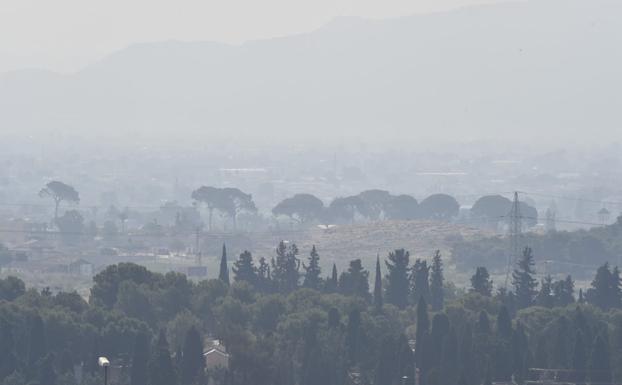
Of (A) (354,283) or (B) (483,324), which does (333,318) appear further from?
(A) (354,283)

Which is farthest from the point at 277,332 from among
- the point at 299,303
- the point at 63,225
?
the point at 63,225

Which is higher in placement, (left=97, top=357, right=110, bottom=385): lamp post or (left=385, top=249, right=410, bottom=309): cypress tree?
(left=385, top=249, right=410, bottom=309): cypress tree

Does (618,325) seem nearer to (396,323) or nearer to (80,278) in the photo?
(396,323)

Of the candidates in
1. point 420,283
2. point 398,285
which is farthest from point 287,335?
point 420,283

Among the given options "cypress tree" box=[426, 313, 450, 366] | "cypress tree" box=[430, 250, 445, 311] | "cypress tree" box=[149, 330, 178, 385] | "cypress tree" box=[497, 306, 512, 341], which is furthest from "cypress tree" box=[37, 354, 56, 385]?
"cypress tree" box=[430, 250, 445, 311]

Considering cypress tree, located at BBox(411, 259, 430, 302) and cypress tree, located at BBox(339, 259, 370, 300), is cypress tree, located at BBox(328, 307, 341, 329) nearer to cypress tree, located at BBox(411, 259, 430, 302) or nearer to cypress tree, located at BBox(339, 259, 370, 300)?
cypress tree, located at BBox(339, 259, 370, 300)

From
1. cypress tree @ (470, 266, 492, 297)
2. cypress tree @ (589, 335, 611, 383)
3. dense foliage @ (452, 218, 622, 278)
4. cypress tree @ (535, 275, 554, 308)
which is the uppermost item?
dense foliage @ (452, 218, 622, 278)

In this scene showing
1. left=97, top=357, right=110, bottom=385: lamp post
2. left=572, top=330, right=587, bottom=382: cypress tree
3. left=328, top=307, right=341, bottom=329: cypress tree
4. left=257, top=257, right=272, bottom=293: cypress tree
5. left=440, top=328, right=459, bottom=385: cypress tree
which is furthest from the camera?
left=257, top=257, right=272, bottom=293: cypress tree

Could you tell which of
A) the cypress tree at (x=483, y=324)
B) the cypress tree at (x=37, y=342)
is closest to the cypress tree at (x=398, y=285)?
the cypress tree at (x=483, y=324)
